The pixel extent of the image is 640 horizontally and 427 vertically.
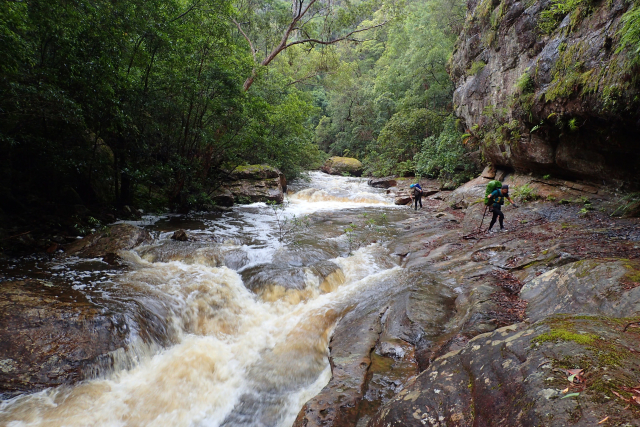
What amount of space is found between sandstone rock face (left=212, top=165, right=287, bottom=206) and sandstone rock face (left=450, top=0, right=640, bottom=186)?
11.6m

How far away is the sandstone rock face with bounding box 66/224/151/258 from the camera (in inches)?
301

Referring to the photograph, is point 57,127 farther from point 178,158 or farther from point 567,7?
point 567,7

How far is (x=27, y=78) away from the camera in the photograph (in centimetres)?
641

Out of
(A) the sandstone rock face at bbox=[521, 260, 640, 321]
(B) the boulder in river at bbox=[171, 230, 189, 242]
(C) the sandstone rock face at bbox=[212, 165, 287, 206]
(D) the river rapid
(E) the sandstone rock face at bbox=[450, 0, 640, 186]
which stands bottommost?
(D) the river rapid

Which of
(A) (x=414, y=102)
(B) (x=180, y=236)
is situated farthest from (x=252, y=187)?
(A) (x=414, y=102)

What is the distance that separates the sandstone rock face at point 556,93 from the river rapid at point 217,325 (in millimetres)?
6532

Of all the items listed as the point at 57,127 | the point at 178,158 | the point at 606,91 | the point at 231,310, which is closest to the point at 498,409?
the point at 231,310

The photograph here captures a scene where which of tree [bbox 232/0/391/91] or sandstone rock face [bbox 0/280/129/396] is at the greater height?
tree [bbox 232/0/391/91]

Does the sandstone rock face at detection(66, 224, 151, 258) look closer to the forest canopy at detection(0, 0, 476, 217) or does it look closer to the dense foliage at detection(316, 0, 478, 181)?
the forest canopy at detection(0, 0, 476, 217)

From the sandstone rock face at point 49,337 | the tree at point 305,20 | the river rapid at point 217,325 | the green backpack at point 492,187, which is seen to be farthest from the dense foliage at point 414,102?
the sandstone rock face at point 49,337

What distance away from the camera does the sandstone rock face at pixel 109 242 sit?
25.1 ft

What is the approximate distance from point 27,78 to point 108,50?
2211mm

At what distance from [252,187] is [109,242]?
9.71 meters

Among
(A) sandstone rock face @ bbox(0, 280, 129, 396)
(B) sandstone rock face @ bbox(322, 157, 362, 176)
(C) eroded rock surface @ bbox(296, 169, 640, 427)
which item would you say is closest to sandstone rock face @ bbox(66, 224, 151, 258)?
(A) sandstone rock face @ bbox(0, 280, 129, 396)
